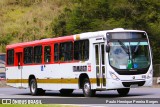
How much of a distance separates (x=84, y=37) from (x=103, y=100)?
3.98 meters

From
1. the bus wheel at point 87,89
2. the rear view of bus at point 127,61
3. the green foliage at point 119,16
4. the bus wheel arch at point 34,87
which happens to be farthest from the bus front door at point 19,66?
the green foliage at point 119,16

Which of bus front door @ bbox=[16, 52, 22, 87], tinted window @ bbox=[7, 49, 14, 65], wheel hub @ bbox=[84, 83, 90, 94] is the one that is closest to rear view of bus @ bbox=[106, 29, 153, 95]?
wheel hub @ bbox=[84, 83, 90, 94]

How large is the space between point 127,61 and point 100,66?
119cm

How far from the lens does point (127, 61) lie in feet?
80.3

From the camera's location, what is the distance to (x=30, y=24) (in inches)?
3282

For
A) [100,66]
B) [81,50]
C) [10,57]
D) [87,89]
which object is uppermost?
[10,57]

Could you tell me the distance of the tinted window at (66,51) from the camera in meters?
27.1

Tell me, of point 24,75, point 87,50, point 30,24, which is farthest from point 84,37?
point 30,24

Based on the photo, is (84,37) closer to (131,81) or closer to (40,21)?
(131,81)

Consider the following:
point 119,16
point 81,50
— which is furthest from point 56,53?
point 119,16

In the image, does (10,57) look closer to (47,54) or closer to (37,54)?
(37,54)

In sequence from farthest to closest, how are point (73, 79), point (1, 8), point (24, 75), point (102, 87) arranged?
point (1, 8) → point (24, 75) → point (73, 79) → point (102, 87)

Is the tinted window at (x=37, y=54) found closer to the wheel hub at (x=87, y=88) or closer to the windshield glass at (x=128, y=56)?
the wheel hub at (x=87, y=88)

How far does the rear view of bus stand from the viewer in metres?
24.3
